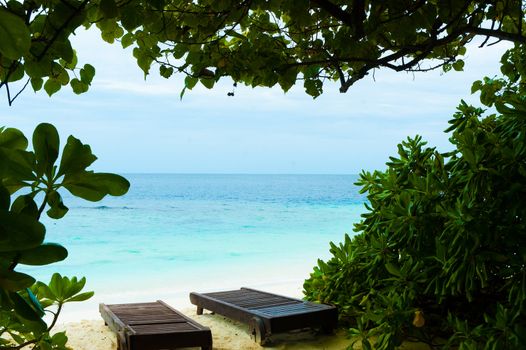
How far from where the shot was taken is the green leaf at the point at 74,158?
650mm

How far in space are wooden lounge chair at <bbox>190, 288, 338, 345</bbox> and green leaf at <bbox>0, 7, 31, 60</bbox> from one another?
14.1 ft

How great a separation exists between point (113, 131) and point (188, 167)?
65.6ft

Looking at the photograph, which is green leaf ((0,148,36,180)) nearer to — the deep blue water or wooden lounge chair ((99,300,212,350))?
wooden lounge chair ((99,300,212,350))

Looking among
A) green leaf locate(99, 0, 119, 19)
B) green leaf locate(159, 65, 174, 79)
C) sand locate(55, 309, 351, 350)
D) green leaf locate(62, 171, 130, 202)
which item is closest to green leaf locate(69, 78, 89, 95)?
green leaf locate(99, 0, 119, 19)

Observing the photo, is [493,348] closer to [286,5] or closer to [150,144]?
[286,5]

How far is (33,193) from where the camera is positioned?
0.67 meters

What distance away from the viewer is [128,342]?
4.27 meters

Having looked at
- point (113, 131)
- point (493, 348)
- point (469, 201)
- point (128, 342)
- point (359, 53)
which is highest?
point (113, 131)

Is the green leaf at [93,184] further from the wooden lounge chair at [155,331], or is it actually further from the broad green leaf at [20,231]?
the wooden lounge chair at [155,331]

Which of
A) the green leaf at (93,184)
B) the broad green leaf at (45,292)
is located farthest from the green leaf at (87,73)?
the green leaf at (93,184)

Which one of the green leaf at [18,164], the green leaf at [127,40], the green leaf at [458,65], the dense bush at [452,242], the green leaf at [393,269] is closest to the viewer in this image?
the green leaf at [18,164]

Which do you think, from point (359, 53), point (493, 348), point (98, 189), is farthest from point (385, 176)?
point (98, 189)

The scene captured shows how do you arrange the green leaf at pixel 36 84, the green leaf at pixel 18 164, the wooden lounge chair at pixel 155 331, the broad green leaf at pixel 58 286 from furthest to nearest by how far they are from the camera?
the wooden lounge chair at pixel 155 331 → the green leaf at pixel 36 84 → the broad green leaf at pixel 58 286 → the green leaf at pixel 18 164

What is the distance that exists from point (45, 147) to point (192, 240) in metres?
22.9
